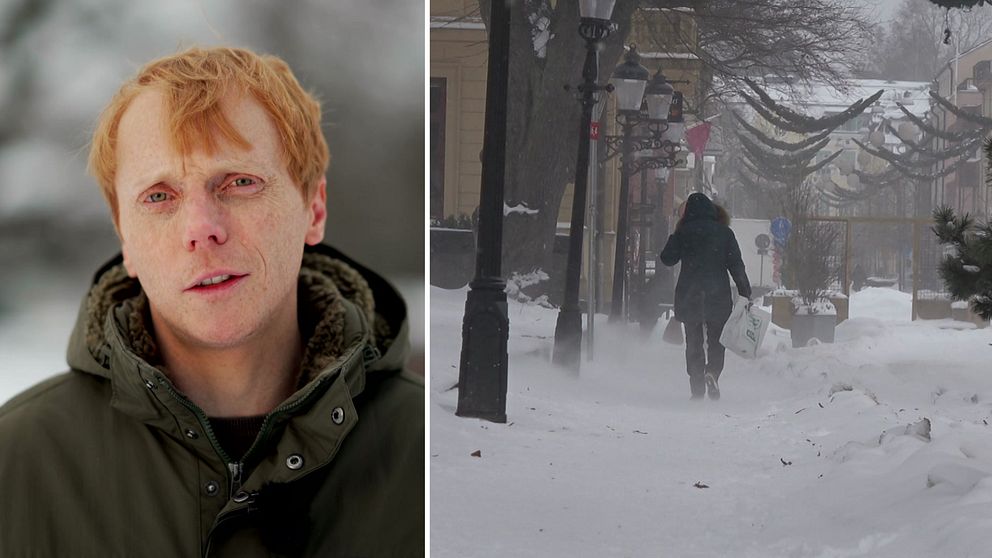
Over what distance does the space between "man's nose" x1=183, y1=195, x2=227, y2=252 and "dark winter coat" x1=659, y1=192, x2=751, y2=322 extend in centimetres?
147

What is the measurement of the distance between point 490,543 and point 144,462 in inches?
45.6

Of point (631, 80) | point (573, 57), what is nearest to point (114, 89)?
point (573, 57)

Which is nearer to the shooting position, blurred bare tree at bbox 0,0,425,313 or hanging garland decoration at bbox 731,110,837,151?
blurred bare tree at bbox 0,0,425,313

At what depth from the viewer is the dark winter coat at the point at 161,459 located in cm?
274

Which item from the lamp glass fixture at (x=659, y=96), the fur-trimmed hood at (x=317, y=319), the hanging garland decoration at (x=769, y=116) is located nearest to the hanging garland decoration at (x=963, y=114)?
the hanging garland decoration at (x=769, y=116)

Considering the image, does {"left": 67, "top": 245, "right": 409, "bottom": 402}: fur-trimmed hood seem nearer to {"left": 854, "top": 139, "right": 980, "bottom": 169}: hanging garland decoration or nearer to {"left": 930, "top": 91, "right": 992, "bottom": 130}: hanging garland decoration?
{"left": 854, "top": 139, "right": 980, "bottom": 169}: hanging garland decoration

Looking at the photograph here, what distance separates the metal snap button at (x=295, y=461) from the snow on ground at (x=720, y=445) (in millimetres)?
868

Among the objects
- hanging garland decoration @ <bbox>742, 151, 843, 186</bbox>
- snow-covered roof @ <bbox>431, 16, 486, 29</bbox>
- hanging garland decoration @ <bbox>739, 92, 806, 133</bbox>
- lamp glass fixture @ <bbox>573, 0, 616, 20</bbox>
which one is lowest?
hanging garland decoration @ <bbox>742, 151, 843, 186</bbox>

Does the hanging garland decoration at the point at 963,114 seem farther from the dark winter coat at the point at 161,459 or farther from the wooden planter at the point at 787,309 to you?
the dark winter coat at the point at 161,459

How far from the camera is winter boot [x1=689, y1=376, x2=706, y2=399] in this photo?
3686mm

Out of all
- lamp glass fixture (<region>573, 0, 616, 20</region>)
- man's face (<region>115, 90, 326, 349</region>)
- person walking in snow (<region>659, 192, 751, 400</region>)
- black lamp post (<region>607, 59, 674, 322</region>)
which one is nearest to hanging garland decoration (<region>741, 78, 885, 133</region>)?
black lamp post (<region>607, 59, 674, 322</region>)

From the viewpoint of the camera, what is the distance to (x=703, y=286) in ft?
12.1

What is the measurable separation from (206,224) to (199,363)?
337mm

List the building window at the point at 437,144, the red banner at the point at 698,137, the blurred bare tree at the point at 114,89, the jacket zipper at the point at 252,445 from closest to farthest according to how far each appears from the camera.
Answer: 1. the jacket zipper at the point at 252,445
2. the blurred bare tree at the point at 114,89
3. the building window at the point at 437,144
4. the red banner at the point at 698,137
